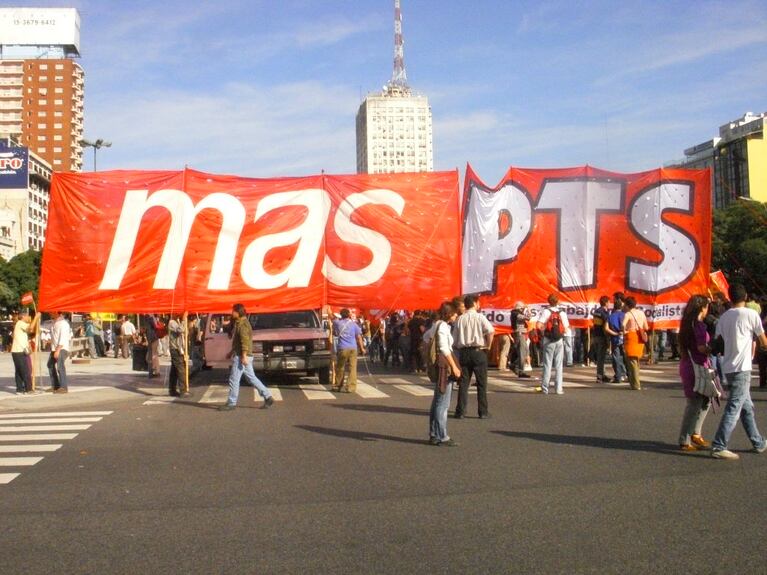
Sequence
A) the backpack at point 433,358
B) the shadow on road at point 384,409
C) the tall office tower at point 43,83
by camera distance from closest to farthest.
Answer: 1. the backpack at point 433,358
2. the shadow on road at point 384,409
3. the tall office tower at point 43,83

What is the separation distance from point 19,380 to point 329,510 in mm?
12697

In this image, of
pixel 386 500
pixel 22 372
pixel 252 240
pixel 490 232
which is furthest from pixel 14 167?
pixel 386 500

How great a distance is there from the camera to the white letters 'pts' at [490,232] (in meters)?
16.5

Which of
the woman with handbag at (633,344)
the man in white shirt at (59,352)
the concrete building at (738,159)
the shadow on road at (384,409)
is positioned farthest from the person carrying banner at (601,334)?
the concrete building at (738,159)

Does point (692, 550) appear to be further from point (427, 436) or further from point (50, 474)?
point (50, 474)

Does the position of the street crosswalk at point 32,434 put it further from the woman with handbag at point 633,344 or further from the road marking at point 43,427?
the woman with handbag at point 633,344

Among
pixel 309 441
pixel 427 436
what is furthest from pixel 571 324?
pixel 309 441

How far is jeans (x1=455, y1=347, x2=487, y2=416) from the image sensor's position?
1175 cm

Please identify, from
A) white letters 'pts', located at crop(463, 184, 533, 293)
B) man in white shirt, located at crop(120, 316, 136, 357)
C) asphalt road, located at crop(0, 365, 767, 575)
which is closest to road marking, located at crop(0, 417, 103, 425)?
asphalt road, located at crop(0, 365, 767, 575)

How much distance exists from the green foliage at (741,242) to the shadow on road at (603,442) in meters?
39.3

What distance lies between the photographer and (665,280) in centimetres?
1678

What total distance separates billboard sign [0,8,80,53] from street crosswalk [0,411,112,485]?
133 metres

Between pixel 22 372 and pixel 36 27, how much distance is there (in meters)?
132

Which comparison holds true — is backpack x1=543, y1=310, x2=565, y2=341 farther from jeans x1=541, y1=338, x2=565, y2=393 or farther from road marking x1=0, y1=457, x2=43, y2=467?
road marking x1=0, y1=457, x2=43, y2=467
